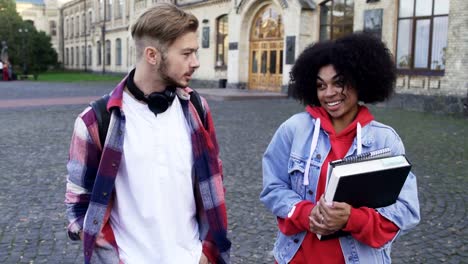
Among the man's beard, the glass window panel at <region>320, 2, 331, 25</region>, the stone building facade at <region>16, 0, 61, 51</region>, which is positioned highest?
the stone building facade at <region>16, 0, 61, 51</region>

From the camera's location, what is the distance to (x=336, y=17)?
2133 cm

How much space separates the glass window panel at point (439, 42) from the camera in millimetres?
16734

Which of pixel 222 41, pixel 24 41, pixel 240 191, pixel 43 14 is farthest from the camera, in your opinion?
pixel 43 14

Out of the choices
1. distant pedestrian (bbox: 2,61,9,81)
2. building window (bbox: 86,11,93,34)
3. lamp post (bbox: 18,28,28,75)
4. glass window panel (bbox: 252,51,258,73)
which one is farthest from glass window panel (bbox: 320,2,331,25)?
building window (bbox: 86,11,93,34)

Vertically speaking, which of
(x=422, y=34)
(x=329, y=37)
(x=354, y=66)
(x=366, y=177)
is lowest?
(x=366, y=177)

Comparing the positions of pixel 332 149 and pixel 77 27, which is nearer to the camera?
pixel 332 149

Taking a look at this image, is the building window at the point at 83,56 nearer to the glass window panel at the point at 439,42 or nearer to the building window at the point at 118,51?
the building window at the point at 118,51

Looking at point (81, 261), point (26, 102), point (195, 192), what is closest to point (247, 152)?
point (81, 261)

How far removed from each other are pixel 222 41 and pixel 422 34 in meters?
14.0

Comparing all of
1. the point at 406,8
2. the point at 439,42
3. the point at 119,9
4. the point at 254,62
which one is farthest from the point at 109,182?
the point at 119,9

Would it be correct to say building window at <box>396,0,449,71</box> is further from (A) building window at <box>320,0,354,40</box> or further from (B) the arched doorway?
(B) the arched doorway

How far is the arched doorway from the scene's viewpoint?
24.7m

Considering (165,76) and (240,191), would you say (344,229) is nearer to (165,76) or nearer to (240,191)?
(165,76)

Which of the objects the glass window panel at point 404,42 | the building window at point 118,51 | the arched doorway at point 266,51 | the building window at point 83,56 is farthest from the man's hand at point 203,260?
the building window at point 83,56
